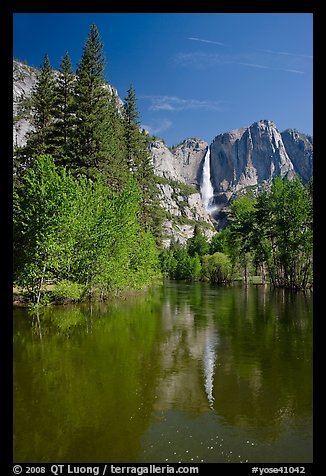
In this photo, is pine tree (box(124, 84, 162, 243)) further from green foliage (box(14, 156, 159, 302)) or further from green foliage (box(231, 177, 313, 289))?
green foliage (box(14, 156, 159, 302))

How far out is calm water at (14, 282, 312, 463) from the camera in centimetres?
771

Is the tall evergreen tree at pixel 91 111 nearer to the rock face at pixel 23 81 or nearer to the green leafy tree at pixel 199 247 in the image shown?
the green leafy tree at pixel 199 247

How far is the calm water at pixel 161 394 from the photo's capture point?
7711 mm

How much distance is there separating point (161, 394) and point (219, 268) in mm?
64132

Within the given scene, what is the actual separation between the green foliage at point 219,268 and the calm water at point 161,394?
172ft

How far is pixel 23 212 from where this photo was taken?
2722 cm

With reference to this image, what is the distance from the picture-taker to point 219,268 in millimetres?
73875

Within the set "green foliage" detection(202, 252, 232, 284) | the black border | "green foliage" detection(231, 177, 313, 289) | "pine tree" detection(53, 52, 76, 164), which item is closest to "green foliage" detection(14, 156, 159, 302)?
"pine tree" detection(53, 52, 76, 164)

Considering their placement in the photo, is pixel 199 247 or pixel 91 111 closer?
pixel 91 111
